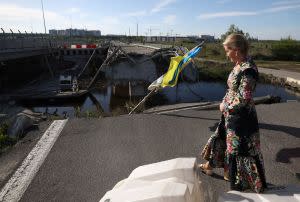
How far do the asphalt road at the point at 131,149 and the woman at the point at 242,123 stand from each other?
461 millimetres

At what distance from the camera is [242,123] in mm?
4008

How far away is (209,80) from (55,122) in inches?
924

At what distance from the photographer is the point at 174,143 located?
21.5 feet

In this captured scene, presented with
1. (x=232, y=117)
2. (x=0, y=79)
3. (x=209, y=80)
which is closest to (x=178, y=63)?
(x=232, y=117)

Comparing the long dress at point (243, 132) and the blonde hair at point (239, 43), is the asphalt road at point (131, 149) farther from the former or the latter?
the blonde hair at point (239, 43)

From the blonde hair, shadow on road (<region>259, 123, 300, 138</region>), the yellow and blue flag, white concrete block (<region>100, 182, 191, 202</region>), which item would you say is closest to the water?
the yellow and blue flag

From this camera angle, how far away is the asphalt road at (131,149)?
4.84 m

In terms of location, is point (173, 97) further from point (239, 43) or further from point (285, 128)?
point (239, 43)

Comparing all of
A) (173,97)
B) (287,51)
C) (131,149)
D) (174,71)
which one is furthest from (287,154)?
(287,51)

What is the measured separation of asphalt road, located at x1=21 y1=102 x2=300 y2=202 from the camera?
4836 mm

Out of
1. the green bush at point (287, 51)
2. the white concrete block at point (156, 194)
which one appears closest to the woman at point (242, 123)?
the white concrete block at point (156, 194)

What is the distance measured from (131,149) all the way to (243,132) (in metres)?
2.72

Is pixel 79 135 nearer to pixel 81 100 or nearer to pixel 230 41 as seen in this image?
pixel 230 41

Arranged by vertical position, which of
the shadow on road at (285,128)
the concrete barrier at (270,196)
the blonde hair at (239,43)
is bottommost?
the shadow on road at (285,128)
